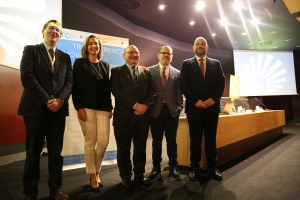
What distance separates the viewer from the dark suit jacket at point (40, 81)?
155 centimetres

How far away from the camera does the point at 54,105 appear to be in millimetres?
1584

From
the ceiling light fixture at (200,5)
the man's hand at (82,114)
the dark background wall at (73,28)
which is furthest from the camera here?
the ceiling light fixture at (200,5)

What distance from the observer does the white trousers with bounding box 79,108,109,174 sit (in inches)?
75.2

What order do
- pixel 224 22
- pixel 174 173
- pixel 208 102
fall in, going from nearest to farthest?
pixel 208 102
pixel 174 173
pixel 224 22

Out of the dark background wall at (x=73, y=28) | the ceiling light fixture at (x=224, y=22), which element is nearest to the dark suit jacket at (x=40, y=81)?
the dark background wall at (x=73, y=28)

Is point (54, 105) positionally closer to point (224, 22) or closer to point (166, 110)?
point (166, 110)

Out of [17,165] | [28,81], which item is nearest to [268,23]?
[28,81]

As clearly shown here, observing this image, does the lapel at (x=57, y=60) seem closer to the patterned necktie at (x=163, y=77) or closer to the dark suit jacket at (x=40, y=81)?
the dark suit jacket at (x=40, y=81)

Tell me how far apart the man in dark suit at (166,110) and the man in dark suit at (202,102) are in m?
0.13

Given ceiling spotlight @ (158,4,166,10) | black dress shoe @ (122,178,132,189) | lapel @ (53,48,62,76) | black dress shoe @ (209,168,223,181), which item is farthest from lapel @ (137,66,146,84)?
ceiling spotlight @ (158,4,166,10)

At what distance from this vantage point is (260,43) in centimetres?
743

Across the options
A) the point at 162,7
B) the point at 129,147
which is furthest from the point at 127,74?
the point at 162,7

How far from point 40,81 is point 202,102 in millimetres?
1578

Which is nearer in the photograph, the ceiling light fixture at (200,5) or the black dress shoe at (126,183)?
the black dress shoe at (126,183)
